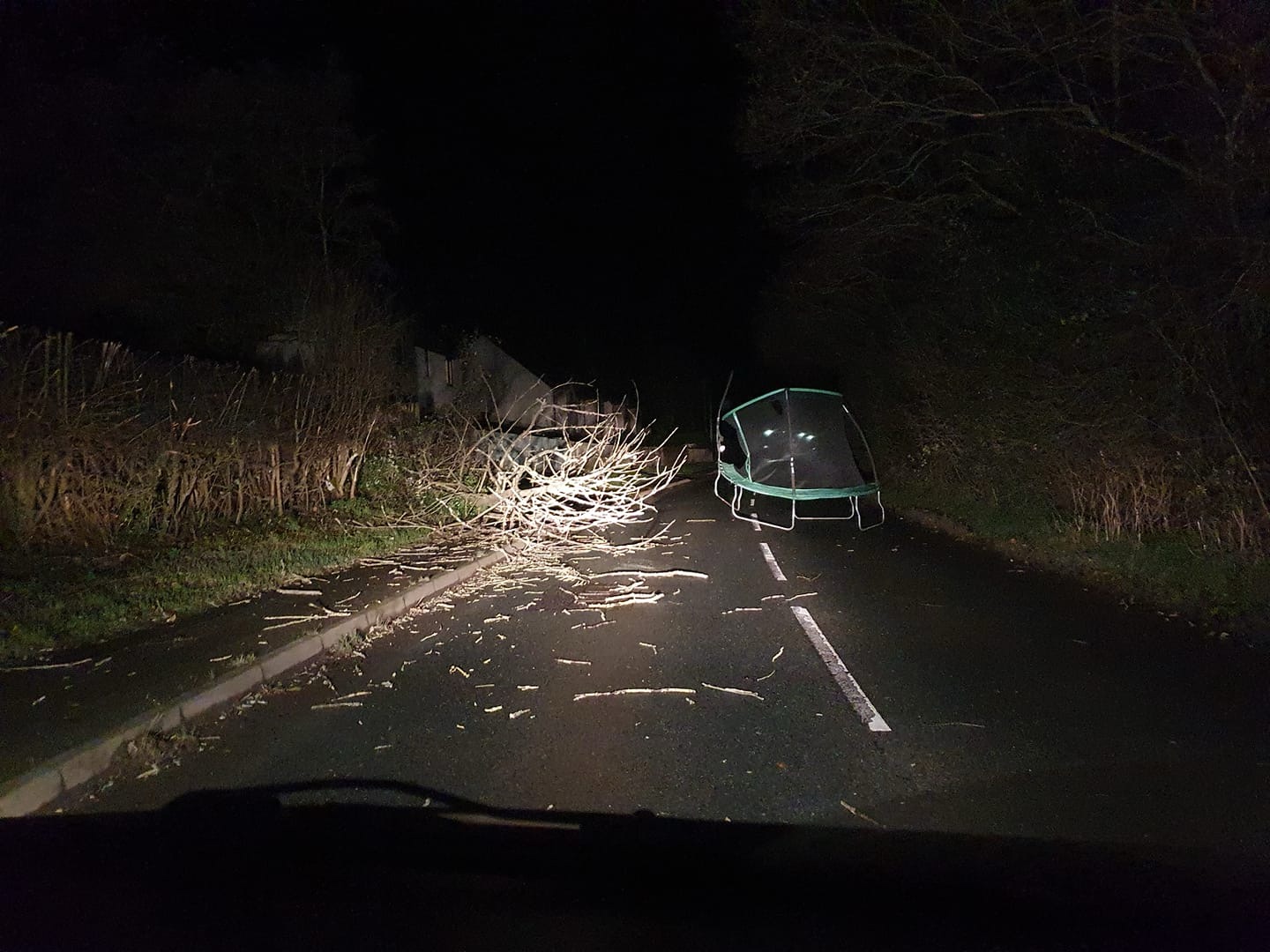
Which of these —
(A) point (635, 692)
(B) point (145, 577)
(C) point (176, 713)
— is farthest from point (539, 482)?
(C) point (176, 713)

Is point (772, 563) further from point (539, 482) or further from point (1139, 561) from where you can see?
point (1139, 561)

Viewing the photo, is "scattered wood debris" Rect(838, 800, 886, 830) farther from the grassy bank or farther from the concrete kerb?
the grassy bank

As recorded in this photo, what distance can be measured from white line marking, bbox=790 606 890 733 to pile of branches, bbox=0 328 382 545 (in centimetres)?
756

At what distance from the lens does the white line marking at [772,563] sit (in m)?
10.5

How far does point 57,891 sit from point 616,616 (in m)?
5.32

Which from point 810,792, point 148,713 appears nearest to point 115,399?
point 148,713

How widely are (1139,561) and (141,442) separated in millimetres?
11415

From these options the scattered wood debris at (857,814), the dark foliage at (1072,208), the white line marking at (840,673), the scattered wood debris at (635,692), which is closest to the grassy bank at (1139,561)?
the dark foliage at (1072,208)

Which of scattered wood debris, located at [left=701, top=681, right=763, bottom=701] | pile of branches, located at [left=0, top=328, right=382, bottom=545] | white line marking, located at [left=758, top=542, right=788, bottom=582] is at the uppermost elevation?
pile of branches, located at [left=0, top=328, right=382, bottom=545]

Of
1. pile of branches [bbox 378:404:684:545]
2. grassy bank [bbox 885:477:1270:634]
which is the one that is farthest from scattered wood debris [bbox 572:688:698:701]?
pile of branches [bbox 378:404:684:545]

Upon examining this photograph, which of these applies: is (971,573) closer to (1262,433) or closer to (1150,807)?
(1262,433)

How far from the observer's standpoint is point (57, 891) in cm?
377

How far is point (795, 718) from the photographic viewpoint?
5.76 meters

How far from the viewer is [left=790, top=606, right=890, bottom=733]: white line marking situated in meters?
5.73
